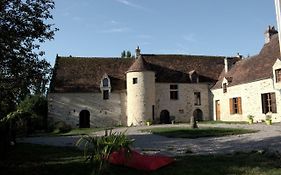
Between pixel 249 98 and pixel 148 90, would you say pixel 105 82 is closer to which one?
pixel 148 90

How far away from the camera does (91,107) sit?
35.1m

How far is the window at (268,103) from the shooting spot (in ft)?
91.8

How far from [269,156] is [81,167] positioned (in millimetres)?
5088

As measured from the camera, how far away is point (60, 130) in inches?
1187

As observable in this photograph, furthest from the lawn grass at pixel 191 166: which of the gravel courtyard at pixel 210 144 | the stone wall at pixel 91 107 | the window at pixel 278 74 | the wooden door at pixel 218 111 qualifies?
the wooden door at pixel 218 111

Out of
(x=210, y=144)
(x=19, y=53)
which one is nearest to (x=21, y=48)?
(x=19, y=53)

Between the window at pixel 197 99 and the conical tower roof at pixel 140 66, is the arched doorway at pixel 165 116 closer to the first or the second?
the window at pixel 197 99

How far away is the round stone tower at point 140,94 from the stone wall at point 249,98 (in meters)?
6.83

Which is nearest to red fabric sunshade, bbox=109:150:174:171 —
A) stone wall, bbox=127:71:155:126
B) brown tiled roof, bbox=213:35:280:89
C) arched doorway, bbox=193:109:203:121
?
brown tiled roof, bbox=213:35:280:89

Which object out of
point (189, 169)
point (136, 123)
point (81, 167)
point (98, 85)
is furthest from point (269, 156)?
point (98, 85)

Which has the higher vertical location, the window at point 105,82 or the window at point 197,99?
the window at point 105,82

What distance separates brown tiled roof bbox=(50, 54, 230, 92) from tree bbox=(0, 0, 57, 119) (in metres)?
22.8

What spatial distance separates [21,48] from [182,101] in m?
26.7

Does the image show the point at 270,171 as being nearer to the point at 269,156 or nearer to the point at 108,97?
the point at 269,156
